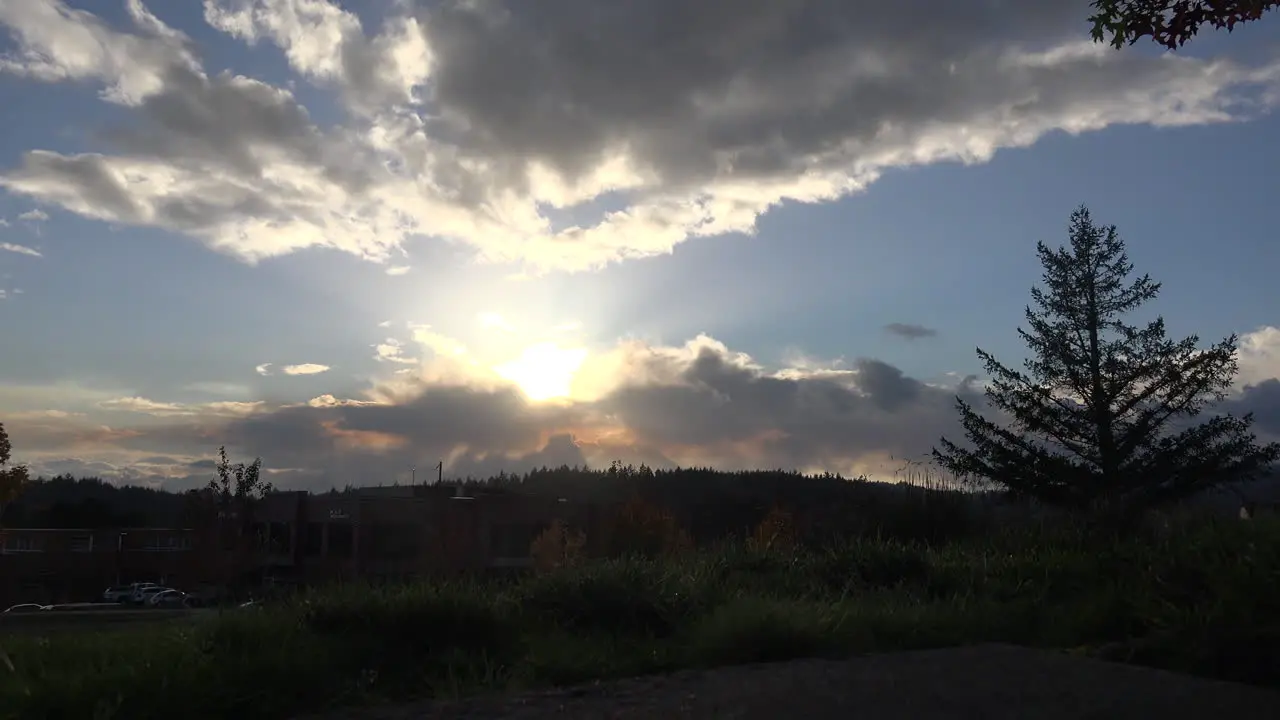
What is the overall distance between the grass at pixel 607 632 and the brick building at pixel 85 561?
54.8 metres

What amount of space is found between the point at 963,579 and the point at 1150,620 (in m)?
3.60

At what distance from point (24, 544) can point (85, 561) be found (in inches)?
144

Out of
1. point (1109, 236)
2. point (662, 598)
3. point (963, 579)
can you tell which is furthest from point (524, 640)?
point (1109, 236)

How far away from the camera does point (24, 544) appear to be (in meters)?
68.1

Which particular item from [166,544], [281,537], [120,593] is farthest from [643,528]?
[166,544]

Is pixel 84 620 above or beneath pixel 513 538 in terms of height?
beneath

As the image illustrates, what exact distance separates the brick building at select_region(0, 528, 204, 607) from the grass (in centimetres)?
5482

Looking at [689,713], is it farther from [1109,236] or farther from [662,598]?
[1109,236]

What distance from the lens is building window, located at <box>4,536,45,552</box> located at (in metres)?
66.7

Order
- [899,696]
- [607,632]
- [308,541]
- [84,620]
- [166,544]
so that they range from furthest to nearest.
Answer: [166,544] → [308,541] → [84,620] → [607,632] → [899,696]

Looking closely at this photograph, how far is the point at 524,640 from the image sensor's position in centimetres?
845

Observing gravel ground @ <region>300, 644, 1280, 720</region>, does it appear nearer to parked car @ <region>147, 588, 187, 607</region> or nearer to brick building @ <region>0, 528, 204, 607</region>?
parked car @ <region>147, 588, 187, 607</region>

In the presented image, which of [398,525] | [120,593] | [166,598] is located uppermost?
[398,525]

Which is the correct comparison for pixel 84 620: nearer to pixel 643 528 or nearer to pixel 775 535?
pixel 643 528
